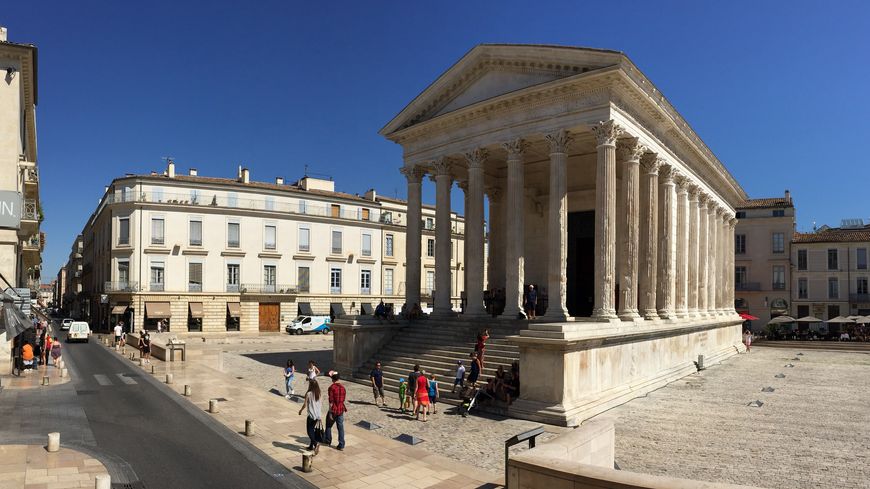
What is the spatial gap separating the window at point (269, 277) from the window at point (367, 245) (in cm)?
850

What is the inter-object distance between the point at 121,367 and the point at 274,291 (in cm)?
2298

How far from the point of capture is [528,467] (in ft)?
23.5

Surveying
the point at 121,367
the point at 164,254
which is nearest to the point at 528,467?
the point at 121,367

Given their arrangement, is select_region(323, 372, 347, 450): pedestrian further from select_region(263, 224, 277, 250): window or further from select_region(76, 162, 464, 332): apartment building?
select_region(263, 224, 277, 250): window

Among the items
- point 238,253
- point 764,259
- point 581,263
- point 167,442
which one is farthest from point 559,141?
point 764,259

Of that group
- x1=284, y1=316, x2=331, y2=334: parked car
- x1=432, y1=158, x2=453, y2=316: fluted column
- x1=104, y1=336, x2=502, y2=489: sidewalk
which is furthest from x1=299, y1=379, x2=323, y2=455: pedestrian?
x1=284, y1=316, x2=331, y2=334: parked car

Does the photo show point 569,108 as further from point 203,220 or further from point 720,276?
point 203,220

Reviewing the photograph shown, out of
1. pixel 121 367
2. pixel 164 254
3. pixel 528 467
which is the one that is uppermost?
pixel 164 254

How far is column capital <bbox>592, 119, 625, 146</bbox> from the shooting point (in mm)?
18594

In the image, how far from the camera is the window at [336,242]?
50844 millimetres

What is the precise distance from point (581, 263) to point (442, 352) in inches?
455

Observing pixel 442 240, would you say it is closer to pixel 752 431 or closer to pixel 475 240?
pixel 475 240

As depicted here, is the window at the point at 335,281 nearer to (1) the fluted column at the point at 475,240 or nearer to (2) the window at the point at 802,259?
(1) the fluted column at the point at 475,240

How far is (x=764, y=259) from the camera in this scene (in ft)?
174
